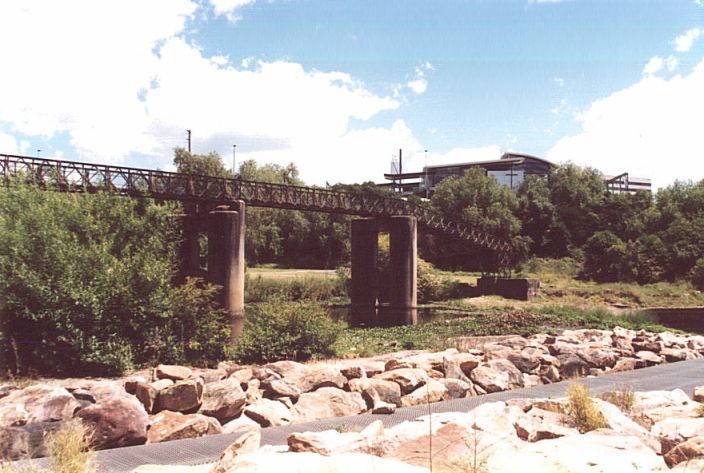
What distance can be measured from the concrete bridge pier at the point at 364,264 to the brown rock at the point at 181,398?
25.6 m

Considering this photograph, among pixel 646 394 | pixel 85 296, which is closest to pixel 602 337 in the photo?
pixel 646 394

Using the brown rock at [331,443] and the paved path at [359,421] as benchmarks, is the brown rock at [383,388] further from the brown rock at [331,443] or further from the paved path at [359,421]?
the brown rock at [331,443]

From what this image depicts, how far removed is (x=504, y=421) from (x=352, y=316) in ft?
75.9

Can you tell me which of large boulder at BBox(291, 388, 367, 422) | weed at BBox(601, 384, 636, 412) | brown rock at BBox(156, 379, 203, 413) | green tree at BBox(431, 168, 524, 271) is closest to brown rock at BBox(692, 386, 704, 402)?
weed at BBox(601, 384, 636, 412)

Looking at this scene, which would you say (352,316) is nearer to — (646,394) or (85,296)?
(85,296)

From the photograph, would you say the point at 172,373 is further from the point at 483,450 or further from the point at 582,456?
the point at 582,456

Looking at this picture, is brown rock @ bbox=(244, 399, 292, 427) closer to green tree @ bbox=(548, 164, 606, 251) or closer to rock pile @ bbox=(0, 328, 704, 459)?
rock pile @ bbox=(0, 328, 704, 459)

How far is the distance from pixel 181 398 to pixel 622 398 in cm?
561

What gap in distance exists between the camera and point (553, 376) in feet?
38.8

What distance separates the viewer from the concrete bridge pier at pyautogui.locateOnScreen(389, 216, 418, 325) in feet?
111

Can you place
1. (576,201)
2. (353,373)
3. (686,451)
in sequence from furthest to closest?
(576,201) < (353,373) < (686,451)

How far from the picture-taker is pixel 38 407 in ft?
24.1

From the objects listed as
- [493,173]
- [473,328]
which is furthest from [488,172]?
[473,328]

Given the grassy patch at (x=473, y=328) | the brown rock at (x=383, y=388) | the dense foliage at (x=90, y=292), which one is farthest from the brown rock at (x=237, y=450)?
the grassy patch at (x=473, y=328)
